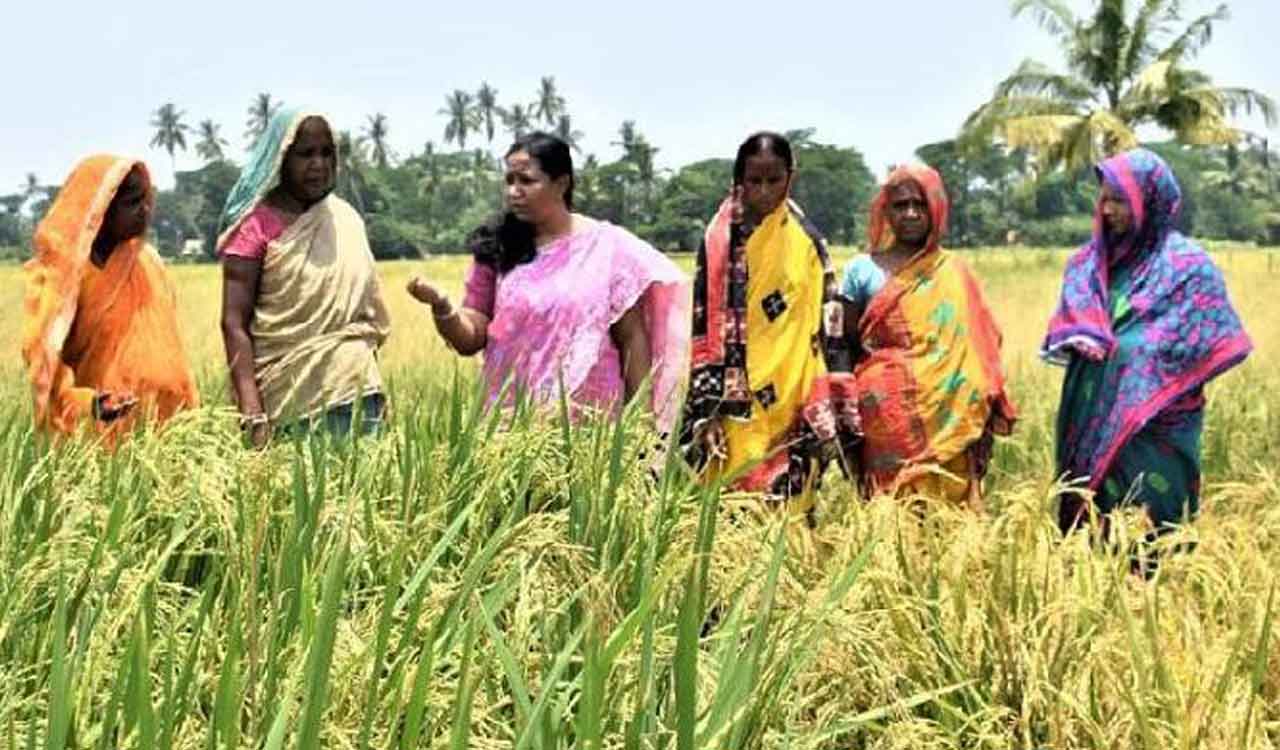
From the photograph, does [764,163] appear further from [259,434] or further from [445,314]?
[259,434]

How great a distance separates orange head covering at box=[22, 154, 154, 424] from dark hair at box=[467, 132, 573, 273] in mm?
759

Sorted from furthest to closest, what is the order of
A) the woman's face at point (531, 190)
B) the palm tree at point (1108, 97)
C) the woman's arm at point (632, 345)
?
the palm tree at point (1108, 97) → the woman's arm at point (632, 345) → the woman's face at point (531, 190)

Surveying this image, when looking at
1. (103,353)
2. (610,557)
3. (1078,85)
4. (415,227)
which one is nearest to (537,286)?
(103,353)

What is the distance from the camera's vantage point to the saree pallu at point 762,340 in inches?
120

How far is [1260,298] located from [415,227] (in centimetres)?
4502

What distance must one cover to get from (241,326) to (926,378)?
1.61 meters

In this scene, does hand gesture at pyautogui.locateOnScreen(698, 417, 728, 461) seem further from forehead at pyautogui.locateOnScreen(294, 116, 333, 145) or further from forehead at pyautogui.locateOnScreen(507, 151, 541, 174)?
forehead at pyautogui.locateOnScreen(294, 116, 333, 145)

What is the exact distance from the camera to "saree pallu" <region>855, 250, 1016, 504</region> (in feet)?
10.7

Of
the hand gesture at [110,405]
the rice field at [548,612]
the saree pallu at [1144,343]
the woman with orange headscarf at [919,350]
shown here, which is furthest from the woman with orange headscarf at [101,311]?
the saree pallu at [1144,343]

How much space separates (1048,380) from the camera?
704cm

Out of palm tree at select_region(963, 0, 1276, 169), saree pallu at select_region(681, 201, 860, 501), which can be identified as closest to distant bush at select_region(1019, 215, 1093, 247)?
palm tree at select_region(963, 0, 1276, 169)

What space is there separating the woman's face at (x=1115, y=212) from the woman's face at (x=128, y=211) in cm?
220

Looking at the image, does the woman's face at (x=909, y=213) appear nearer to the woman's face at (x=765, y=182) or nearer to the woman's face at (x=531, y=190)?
the woman's face at (x=765, y=182)

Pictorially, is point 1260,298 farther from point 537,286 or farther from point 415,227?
point 415,227
